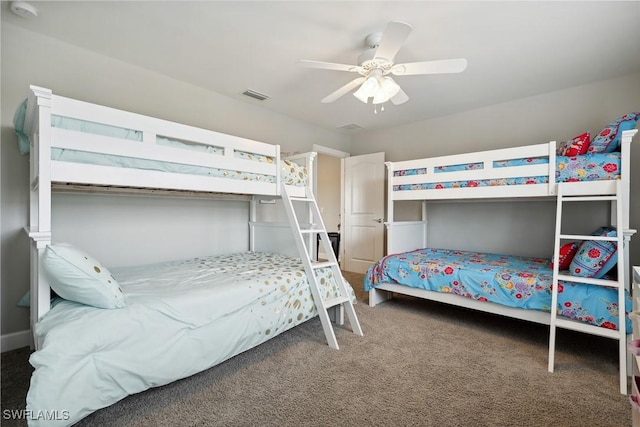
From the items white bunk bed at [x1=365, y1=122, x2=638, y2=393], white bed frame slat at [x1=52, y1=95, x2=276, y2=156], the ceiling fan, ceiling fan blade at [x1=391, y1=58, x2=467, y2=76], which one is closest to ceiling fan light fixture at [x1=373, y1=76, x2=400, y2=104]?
the ceiling fan

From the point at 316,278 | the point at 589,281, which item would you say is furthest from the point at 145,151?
the point at 589,281

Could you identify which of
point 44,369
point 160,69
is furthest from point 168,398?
point 160,69

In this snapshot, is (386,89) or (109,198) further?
(109,198)

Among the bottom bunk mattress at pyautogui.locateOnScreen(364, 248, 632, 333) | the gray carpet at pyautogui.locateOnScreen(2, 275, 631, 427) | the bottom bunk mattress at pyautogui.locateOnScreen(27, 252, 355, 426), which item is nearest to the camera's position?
the bottom bunk mattress at pyautogui.locateOnScreen(27, 252, 355, 426)

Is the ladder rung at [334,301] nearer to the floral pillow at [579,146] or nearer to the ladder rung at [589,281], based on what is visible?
the ladder rung at [589,281]

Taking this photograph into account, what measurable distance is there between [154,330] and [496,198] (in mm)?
2976

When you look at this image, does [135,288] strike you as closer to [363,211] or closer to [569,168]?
[569,168]

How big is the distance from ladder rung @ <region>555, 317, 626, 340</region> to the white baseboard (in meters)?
3.82

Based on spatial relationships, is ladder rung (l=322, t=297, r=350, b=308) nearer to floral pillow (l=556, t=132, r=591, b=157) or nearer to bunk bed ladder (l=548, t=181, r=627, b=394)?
bunk bed ladder (l=548, t=181, r=627, b=394)

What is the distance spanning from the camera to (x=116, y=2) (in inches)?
73.0

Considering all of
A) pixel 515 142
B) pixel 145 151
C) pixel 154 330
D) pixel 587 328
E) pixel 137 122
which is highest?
pixel 515 142

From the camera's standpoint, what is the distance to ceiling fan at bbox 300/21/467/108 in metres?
1.75

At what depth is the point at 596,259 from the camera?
1932mm

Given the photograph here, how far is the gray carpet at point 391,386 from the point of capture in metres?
1.43
